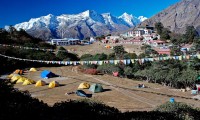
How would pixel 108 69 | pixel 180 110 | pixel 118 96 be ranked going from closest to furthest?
pixel 180 110 < pixel 118 96 < pixel 108 69

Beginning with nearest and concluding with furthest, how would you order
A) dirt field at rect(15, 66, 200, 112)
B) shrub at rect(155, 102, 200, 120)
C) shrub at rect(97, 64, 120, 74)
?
shrub at rect(155, 102, 200, 120)
dirt field at rect(15, 66, 200, 112)
shrub at rect(97, 64, 120, 74)

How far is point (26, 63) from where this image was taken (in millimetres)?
66312

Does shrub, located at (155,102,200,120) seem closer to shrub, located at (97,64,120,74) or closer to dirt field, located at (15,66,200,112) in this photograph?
dirt field, located at (15,66,200,112)

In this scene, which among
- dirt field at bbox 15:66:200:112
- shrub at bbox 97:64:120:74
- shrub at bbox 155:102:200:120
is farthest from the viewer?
shrub at bbox 97:64:120:74

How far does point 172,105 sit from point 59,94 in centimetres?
2137

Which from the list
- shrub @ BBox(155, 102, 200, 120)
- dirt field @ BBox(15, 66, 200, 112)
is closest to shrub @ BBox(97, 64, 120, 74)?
dirt field @ BBox(15, 66, 200, 112)

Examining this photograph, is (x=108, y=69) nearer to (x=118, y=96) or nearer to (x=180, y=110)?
(x=118, y=96)

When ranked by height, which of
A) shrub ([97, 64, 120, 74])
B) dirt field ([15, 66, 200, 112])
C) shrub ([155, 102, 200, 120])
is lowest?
dirt field ([15, 66, 200, 112])

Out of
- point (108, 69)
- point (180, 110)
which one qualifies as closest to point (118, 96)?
point (180, 110)

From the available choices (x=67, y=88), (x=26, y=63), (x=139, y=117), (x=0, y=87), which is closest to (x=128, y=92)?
(x=67, y=88)

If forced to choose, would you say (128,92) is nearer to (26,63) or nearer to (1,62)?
(1,62)

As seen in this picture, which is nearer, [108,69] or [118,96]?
[118,96]

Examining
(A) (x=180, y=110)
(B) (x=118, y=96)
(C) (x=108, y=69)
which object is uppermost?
(C) (x=108, y=69)

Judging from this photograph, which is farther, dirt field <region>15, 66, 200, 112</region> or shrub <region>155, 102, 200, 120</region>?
dirt field <region>15, 66, 200, 112</region>
